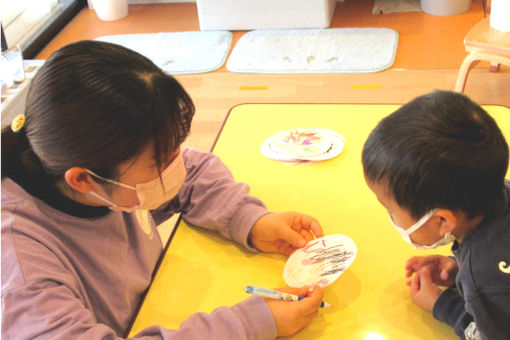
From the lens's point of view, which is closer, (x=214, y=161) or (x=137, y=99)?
(x=137, y=99)

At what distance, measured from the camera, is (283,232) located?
1.00 metres

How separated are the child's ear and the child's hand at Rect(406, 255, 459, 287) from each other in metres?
0.13

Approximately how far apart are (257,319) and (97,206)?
1.07 feet

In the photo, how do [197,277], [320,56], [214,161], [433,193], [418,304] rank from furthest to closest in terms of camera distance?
[320,56] < [214,161] < [197,277] < [418,304] < [433,193]

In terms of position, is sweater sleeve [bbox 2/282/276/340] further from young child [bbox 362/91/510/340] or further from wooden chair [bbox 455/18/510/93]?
wooden chair [bbox 455/18/510/93]

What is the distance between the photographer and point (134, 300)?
0.98m

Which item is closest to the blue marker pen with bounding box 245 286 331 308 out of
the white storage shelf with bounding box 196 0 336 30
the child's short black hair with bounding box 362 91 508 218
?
the child's short black hair with bounding box 362 91 508 218

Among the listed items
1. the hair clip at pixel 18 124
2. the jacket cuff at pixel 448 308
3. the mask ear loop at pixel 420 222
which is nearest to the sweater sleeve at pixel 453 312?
the jacket cuff at pixel 448 308

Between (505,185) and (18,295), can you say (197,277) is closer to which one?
(18,295)

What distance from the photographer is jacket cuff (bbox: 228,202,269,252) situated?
1.02 metres

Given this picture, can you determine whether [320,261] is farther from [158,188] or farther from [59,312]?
[59,312]

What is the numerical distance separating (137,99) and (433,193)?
0.43 meters

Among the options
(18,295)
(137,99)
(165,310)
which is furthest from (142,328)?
(137,99)

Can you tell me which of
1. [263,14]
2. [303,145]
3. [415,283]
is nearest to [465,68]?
[303,145]
